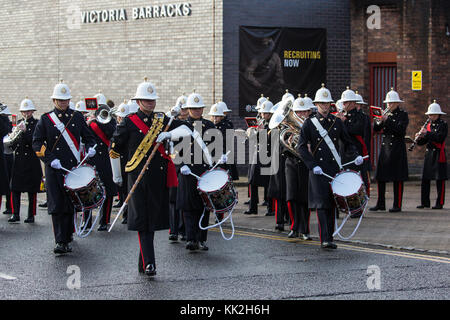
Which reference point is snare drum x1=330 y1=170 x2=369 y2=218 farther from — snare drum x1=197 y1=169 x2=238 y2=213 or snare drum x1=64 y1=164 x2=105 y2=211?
snare drum x1=64 y1=164 x2=105 y2=211

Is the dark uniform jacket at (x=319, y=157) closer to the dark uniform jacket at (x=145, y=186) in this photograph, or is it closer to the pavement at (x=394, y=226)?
the pavement at (x=394, y=226)

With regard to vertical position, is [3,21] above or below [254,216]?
above

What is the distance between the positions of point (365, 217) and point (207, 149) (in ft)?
14.8

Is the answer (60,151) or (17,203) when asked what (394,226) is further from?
(17,203)

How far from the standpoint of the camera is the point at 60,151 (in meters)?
11.9

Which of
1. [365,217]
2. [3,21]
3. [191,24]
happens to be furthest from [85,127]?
[3,21]

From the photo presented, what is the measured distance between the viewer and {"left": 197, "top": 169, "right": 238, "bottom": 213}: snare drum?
Result: 37.4 ft

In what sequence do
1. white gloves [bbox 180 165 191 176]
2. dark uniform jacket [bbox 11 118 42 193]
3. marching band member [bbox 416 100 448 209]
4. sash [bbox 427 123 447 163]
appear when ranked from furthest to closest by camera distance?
sash [bbox 427 123 447 163], marching band member [bbox 416 100 448 209], dark uniform jacket [bbox 11 118 42 193], white gloves [bbox 180 165 191 176]

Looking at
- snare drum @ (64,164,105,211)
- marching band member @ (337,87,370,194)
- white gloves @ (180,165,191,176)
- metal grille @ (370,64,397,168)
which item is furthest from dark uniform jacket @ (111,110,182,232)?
metal grille @ (370,64,397,168)

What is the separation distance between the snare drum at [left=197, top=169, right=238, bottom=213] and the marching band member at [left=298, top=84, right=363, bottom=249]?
1.14 metres

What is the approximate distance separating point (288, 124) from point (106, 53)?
1227 centimetres

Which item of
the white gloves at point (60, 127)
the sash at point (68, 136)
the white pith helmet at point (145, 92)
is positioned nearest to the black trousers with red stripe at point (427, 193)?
the sash at point (68, 136)

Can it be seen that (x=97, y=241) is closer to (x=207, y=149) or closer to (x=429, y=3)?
(x=207, y=149)

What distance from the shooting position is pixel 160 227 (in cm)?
1003
